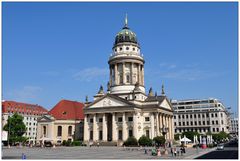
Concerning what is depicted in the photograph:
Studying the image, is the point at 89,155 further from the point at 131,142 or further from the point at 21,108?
the point at 21,108

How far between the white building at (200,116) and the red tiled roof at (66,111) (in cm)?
Answer: 4676

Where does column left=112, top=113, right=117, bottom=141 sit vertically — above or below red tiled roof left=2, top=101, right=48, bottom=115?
below

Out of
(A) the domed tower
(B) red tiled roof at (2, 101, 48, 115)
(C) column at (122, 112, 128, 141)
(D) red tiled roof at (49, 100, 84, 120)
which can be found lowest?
(C) column at (122, 112, 128, 141)

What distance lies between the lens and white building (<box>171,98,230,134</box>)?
400 ft

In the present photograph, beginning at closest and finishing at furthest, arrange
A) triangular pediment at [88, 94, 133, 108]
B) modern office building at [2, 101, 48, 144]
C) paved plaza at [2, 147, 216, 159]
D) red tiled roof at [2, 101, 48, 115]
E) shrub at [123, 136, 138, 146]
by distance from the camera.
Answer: paved plaza at [2, 147, 216, 159]
shrub at [123, 136, 138, 146]
triangular pediment at [88, 94, 133, 108]
red tiled roof at [2, 101, 48, 115]
modern office building at [2, 101, 48, 144]

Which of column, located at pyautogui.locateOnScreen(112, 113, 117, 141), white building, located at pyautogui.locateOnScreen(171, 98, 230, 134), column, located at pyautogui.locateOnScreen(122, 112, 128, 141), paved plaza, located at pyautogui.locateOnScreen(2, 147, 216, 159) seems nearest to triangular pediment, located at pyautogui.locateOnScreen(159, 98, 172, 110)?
column, located at pyautogui.locateOnScreen(122, 112, 128, 141)

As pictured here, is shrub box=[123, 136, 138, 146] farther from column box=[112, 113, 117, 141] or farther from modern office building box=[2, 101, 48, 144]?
modern office building box=[2, 101, 48, 144]

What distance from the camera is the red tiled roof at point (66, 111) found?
3674 inches

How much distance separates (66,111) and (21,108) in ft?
118

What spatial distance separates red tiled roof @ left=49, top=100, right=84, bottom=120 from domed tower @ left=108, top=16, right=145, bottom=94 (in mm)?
14684

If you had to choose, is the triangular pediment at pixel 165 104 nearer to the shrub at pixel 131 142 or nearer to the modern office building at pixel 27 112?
the shrub at pixel 131 142

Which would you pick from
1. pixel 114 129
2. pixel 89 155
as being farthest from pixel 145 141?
pixel 89 155

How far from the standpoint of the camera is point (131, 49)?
299ft

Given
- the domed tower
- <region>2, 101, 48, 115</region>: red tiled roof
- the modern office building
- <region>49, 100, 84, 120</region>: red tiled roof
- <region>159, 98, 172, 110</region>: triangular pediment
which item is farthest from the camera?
the modern office building
